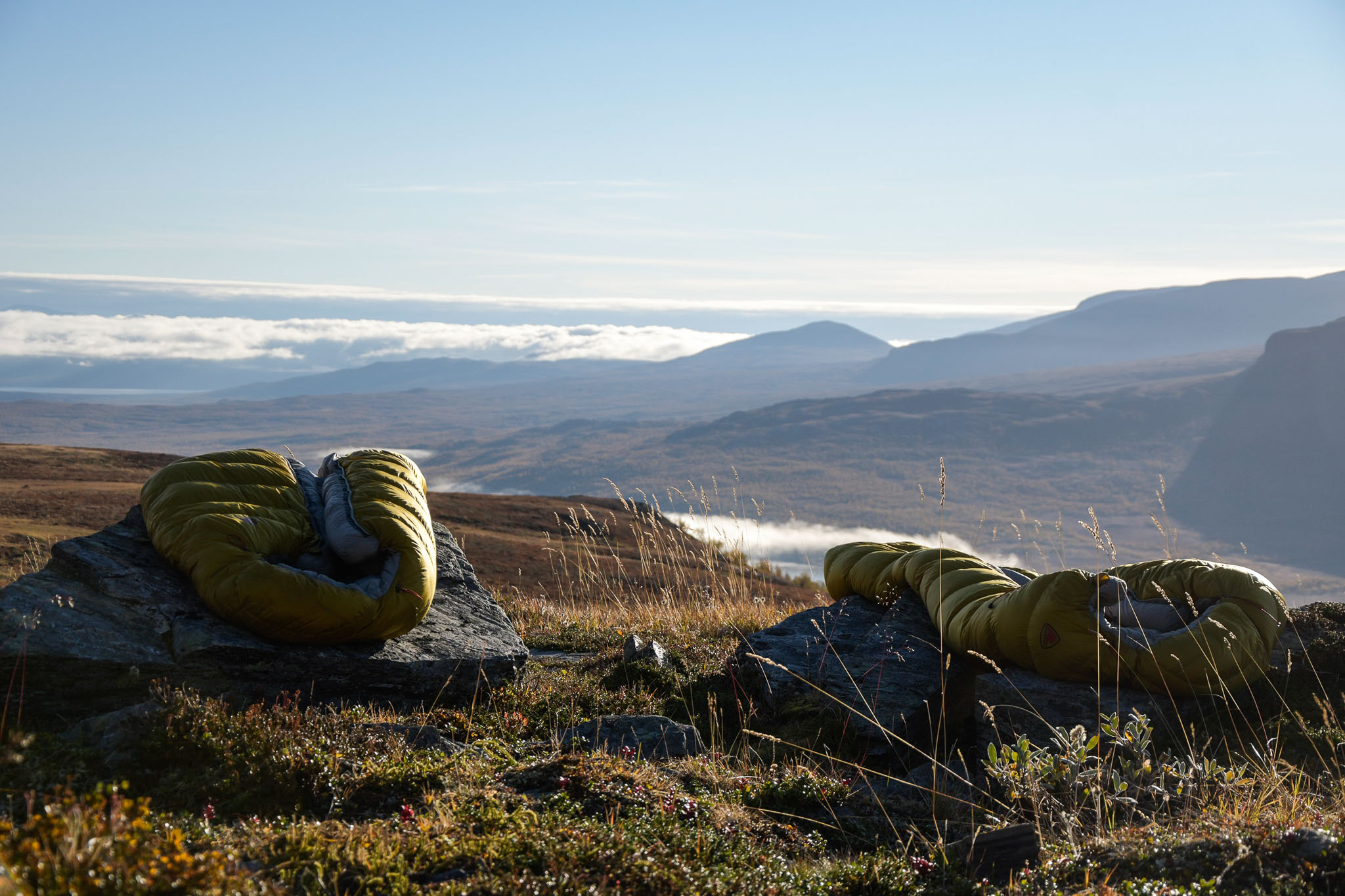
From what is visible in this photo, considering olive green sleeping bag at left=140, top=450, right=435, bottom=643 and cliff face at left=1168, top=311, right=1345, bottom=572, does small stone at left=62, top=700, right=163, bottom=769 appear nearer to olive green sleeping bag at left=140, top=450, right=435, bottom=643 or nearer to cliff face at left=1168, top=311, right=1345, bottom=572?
olive green sleeping bag at left=140, top=450, right=435, bottom=643

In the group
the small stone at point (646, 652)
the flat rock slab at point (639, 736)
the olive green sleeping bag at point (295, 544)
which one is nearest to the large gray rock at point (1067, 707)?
the flat rock slab at point (639, 736)

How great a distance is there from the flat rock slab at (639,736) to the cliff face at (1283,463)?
172 meters

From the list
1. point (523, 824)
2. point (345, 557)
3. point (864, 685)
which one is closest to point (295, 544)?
point (345, 557)

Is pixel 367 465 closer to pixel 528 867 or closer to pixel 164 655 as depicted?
pixel 164 655

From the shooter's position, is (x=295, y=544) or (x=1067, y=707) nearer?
(x=1067, y=707)

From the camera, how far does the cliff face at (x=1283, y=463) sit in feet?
502

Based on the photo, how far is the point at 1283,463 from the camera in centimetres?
17488

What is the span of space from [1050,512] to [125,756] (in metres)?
176

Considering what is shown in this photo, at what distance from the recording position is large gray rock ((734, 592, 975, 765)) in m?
5.03

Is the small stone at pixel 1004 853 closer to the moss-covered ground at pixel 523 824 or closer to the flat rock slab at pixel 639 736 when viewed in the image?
the moss-covered ground at pixel 523 824

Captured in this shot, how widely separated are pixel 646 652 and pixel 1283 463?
213966 millimetres

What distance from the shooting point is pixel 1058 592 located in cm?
500

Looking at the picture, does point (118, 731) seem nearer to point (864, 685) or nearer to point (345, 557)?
point (345, 557)

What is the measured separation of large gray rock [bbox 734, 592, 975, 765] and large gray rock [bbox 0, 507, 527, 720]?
5.93 ft
